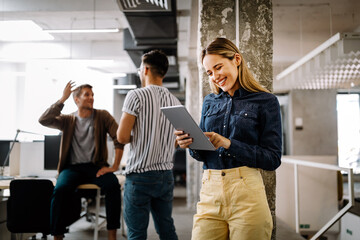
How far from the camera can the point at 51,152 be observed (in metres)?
3.57

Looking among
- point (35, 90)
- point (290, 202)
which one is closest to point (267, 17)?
point (290, 202)

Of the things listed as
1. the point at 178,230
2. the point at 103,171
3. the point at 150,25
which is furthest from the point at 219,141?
the point at 150,25

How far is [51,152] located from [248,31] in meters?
2.57

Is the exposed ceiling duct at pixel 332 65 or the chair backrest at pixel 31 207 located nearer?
the chair backrest at pixel 31 207

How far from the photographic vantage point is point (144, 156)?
1.86m

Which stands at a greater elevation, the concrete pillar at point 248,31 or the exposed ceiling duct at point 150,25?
the exposed ceiling duct at point 150,25

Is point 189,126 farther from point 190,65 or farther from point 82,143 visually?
point 190,65

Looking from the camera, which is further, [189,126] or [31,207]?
[31,207]

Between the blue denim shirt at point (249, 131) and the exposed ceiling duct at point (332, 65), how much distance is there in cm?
284

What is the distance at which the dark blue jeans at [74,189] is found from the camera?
8.82 feet

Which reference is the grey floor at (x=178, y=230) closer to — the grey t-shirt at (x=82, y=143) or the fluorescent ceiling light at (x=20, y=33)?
the grey t-shirt at (x=82, y=143)

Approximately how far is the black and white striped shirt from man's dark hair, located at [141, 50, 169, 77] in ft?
0.37

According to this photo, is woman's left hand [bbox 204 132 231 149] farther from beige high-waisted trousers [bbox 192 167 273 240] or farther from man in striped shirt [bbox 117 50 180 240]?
man in striped shirt [bbox 117 50 180 240]

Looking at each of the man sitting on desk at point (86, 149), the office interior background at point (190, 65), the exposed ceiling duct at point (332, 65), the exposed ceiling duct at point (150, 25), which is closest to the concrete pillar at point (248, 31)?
the office interior background at point (190, 65)
